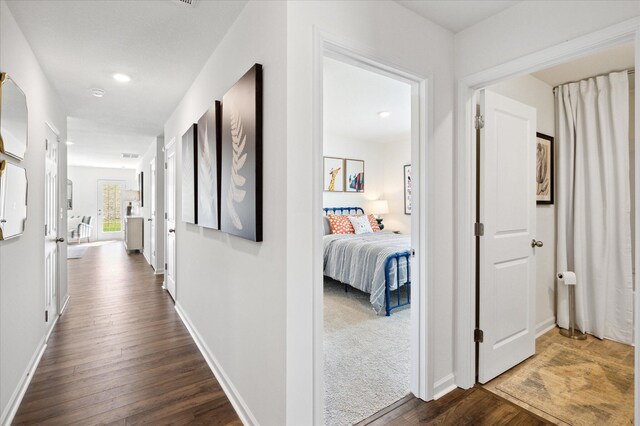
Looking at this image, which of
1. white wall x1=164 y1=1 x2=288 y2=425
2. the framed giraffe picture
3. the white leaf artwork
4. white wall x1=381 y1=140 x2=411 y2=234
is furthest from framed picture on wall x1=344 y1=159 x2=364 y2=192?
the white leaf artwork

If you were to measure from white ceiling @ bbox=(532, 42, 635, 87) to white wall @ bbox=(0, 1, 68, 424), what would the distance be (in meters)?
4.08

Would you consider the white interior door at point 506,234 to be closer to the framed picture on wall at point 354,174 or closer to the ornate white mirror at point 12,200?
the ornate white mirror at point 12,200

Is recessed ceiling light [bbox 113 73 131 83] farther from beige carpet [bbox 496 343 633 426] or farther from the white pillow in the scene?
beige carpet [bbox 496 343 633 426]

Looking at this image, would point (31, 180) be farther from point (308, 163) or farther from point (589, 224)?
point (589, 224)

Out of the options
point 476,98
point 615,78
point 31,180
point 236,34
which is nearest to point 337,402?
point 476,98

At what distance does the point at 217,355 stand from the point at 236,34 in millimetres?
2258

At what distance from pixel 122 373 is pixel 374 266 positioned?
2584mm

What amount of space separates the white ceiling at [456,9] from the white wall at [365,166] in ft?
12.9

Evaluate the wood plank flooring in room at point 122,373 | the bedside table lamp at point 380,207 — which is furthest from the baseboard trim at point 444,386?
the bedside table lamp at point 380,207

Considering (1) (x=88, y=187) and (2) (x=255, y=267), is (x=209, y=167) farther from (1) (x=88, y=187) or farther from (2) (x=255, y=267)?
(1) (x=88, y=187)

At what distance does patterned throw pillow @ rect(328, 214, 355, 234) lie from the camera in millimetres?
5184

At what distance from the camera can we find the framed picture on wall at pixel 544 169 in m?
2.96

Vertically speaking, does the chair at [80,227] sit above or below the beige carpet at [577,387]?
above

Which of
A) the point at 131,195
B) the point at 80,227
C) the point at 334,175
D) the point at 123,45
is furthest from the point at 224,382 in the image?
the point at 80,227
